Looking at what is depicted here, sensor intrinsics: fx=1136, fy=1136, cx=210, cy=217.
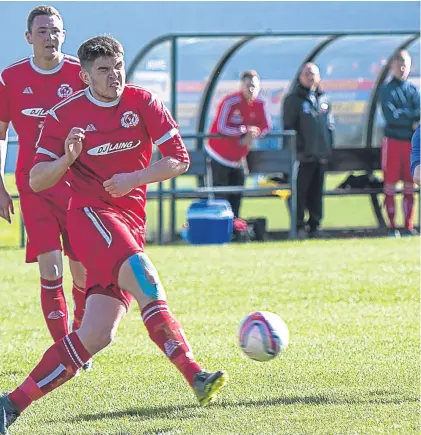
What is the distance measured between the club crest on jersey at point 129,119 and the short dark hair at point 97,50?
1.01 ft

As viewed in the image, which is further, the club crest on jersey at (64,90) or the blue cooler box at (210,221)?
the blue cooler box at (210,221)

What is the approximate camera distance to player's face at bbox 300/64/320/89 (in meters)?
14.5

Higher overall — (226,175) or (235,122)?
(235,122)

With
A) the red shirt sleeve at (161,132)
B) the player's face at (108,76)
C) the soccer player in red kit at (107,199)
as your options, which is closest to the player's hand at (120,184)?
the soccer player in red kit at (107,199)

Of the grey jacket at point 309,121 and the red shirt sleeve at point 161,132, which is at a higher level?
the red shirt sleeve at point 161,132

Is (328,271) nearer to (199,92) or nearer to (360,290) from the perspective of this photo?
(360,290)

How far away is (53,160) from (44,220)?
1494mm

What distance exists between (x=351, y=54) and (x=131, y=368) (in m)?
9.96

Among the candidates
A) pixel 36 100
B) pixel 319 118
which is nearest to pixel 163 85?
pixel 319 118

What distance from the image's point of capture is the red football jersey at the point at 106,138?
560 cm

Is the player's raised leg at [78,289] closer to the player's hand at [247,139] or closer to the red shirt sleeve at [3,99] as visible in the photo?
the red shirt sleeve at [3,99]

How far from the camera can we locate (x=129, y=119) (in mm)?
5637

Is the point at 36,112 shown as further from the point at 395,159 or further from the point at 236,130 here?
the point at 395,159

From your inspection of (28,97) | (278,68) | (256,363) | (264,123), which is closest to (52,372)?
(256,363)
